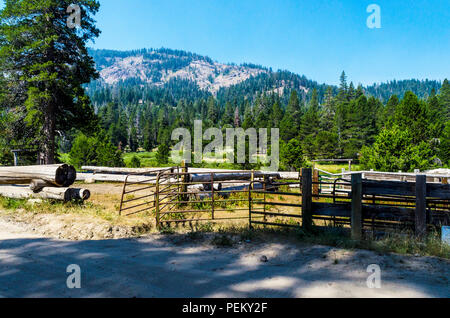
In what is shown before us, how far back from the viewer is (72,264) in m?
5.15

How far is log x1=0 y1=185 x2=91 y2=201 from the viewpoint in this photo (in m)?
10.7

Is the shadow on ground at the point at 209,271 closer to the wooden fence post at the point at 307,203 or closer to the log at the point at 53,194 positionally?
the wooden fence post at the point at 307,203

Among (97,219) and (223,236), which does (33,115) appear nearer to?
(97,219)

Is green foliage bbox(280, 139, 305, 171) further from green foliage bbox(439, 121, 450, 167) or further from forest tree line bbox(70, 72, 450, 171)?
green foliage bbox(439, 121, 450, 167)

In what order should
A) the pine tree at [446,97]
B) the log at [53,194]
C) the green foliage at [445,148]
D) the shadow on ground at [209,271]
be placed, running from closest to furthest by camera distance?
the shadow on ground at [209,271] < the log at [53,194] < the green foliage at [445,148] < the pine tree at [446,97]

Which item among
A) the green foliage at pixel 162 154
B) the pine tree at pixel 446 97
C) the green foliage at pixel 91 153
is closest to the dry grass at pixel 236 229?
the green foliage at pixel 91 153

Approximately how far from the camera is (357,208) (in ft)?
21.6

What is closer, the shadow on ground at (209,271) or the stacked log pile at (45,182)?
the shadow on ground at (209,271)

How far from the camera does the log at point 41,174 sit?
429 inches

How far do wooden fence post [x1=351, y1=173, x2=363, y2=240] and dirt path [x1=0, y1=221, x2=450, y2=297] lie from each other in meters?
0.99

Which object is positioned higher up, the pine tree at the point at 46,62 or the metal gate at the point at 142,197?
the pine tree at the point at 46,62

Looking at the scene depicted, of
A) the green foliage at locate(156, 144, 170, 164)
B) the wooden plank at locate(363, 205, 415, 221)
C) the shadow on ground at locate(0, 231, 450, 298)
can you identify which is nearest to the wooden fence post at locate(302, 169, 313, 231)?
the shadow on ground at locate(0, 231, 450, 298)

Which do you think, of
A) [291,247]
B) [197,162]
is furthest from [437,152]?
[291,247]

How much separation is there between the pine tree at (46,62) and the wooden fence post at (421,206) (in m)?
18.2
